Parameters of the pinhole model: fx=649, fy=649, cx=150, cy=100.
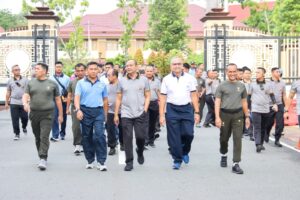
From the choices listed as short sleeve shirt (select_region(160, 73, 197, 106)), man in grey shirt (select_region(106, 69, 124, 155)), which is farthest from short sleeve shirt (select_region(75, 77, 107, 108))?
man in grey shirt (select_region(106, 69, 124, 155))

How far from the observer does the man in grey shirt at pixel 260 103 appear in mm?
12362

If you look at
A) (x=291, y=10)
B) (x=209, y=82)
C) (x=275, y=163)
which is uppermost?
(x=291, y=10)

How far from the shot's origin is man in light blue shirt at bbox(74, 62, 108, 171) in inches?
393

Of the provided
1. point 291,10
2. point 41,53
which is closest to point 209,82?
point 41,53

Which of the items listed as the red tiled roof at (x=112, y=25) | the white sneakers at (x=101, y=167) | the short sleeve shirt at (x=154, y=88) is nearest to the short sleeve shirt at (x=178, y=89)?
the white sneakers at (x=101, y=167)

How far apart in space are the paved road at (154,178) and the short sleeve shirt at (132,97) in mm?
880

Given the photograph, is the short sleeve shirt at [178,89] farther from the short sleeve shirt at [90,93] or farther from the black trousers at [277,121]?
the black trousers at [277,121]

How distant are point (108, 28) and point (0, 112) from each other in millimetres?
38587

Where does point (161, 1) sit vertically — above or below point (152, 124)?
above

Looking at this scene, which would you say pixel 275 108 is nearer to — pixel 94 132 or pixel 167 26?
pixel 94 132

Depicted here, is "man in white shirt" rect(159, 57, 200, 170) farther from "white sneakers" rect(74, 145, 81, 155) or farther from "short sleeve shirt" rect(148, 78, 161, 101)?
"short sleeve shirt" rect(148, 78, 161, 101)

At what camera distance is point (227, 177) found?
931cm

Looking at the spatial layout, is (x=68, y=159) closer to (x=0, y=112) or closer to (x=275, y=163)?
(x=275, y=163)

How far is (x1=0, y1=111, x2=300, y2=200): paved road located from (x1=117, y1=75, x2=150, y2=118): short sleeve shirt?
0.88 metres
